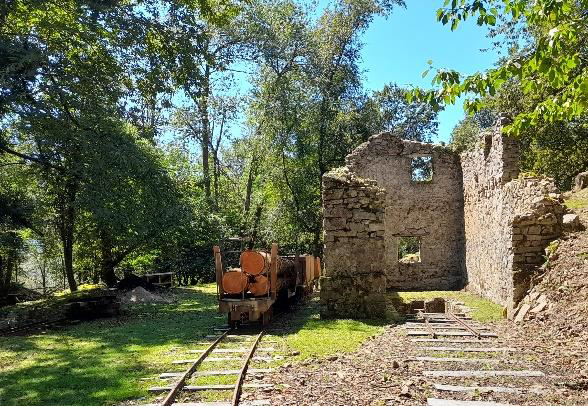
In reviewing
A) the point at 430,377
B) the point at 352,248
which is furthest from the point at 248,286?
the point at 430,377

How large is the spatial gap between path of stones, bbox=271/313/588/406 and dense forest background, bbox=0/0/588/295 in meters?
3.49

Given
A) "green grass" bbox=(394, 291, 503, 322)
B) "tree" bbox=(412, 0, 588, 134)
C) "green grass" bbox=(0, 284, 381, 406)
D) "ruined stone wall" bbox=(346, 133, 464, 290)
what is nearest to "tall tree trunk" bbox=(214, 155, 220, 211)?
"ruined stone wall" bbox=(346, 133, 464, 290)

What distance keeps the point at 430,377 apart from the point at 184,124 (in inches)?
1112

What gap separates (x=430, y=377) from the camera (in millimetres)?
7043

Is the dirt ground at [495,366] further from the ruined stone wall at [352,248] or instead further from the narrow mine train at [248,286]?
the narrow mine train at [248,286]

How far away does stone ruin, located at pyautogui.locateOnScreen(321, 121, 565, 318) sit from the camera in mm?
13055

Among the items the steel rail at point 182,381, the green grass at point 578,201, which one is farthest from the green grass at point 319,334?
the green grass at point 578,201

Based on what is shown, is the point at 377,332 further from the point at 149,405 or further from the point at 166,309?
the point at 166,309

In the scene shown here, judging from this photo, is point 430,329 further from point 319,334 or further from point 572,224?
point 572,224

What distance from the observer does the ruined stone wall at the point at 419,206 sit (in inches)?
899

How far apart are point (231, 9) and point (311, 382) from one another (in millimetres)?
16049

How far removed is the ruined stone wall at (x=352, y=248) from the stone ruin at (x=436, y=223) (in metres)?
0.03

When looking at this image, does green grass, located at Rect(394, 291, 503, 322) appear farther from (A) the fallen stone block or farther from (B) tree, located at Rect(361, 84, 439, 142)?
(B) tree, located at Rect(361, 84, 439, 142)

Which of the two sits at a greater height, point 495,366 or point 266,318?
point 266,318
